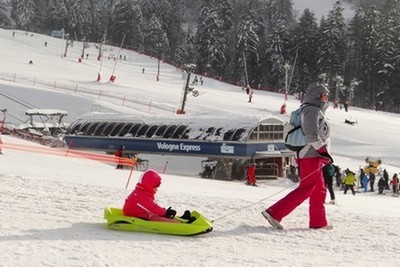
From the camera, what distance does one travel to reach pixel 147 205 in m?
5.62

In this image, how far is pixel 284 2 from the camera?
4941 inches

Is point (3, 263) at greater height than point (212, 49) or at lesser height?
lesser

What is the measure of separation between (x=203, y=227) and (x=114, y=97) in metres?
39.3

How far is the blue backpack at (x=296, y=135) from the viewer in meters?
6.04

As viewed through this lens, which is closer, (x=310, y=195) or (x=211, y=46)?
(x=310, y=195)

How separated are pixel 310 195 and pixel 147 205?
1.98 m

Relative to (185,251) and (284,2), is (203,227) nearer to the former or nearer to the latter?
(185,251)

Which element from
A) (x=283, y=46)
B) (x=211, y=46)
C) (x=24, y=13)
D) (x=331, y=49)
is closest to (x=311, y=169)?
(x=331, y=49)

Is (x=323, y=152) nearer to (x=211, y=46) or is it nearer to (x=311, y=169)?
(x=311, y=169)

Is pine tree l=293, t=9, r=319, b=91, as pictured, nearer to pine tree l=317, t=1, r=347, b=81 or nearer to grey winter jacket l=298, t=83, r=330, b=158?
pine tree l=317, t=1, r=347, b=81

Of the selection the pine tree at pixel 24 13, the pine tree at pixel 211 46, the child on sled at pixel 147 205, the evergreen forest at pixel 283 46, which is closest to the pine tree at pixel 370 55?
the evergreen forest at pixel 283 46

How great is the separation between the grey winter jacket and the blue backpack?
0.22ft

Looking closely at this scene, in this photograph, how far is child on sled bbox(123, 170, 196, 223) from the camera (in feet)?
18.3

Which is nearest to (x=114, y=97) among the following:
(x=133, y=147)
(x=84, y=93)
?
(x=84, y=93)
